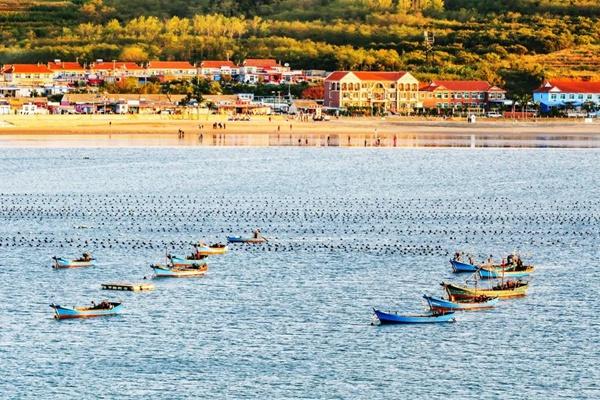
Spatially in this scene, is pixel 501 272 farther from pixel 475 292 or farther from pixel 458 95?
pixel 458 95

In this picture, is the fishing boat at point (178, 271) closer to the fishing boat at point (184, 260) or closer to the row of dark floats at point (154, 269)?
the row of dark floats at point (154, 269)

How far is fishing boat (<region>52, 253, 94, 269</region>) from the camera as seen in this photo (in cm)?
4106

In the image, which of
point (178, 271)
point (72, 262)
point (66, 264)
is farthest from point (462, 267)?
point (66, 264)

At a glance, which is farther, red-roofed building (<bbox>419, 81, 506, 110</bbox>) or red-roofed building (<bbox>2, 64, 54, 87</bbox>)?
red-roofed building (<bbox>2, 64, 54, 87</bbox>)

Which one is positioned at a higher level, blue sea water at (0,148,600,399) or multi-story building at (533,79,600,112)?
blue sea water at (0,148,600,399)

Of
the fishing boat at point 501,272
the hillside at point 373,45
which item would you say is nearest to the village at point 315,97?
the hillside at point 373,45

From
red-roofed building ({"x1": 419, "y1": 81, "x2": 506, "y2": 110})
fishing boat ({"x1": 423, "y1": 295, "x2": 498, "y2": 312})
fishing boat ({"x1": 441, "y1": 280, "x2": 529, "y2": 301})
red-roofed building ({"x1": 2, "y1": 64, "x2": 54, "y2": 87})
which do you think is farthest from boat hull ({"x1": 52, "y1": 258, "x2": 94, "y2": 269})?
red-roofed building ({"x1": 2, "y1": 64, "x2": 54, "y2": 87})

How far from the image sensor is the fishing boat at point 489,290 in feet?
118

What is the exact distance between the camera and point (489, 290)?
3719cm

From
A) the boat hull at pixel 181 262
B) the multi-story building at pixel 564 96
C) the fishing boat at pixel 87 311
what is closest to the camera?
the fishing boat at pixel 87 311

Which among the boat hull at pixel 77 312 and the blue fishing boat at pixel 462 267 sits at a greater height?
the boat hull at pixel 77 312

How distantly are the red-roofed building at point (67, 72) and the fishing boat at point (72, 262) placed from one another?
116 meters

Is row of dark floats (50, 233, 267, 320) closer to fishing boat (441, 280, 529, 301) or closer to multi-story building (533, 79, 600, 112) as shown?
A: fishing boat (441, 280, 529, 301)

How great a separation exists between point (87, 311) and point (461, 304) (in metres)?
9.30
